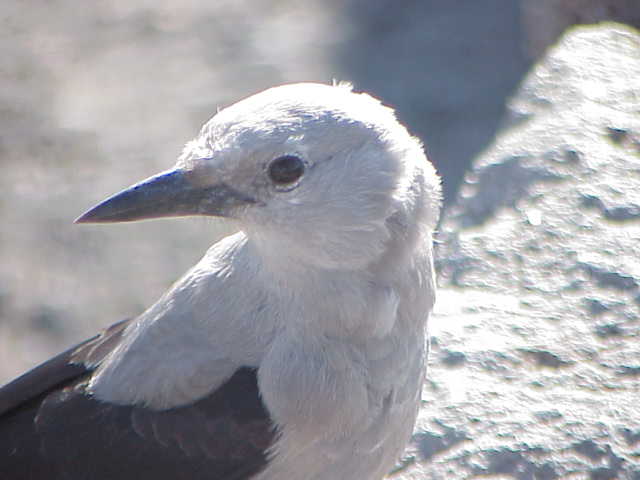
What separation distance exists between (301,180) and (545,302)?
4.67 feet

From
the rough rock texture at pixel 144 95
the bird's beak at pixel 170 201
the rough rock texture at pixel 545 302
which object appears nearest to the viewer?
the bird's beak at pixel 170 201

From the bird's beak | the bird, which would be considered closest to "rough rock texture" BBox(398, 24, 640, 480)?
the bird

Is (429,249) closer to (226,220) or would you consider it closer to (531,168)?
(226,220)

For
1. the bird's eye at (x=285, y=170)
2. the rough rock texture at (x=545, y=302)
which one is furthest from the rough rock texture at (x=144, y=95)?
the bird's eye at (x=285, y=170)

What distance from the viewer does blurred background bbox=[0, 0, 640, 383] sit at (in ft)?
17.6

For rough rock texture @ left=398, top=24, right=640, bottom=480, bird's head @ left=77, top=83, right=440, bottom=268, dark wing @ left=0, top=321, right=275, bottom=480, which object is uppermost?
bird's head @ left=77, top=83, right=440, bottom=268

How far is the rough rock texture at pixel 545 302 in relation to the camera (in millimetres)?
3268

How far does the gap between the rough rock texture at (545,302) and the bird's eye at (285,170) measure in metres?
1.22

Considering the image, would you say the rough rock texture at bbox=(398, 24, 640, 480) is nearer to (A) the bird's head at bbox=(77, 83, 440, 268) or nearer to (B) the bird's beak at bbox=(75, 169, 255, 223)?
(A) the bird's head at bbox=(77, 83, 440, 268)

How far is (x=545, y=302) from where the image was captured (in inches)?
143

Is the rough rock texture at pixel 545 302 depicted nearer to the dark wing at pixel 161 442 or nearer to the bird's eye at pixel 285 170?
the dark wing at pixel 161 442

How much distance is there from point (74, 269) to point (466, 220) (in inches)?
94.5

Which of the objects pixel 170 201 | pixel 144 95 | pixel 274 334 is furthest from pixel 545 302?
pixel 144 95

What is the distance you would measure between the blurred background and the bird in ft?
6.97
